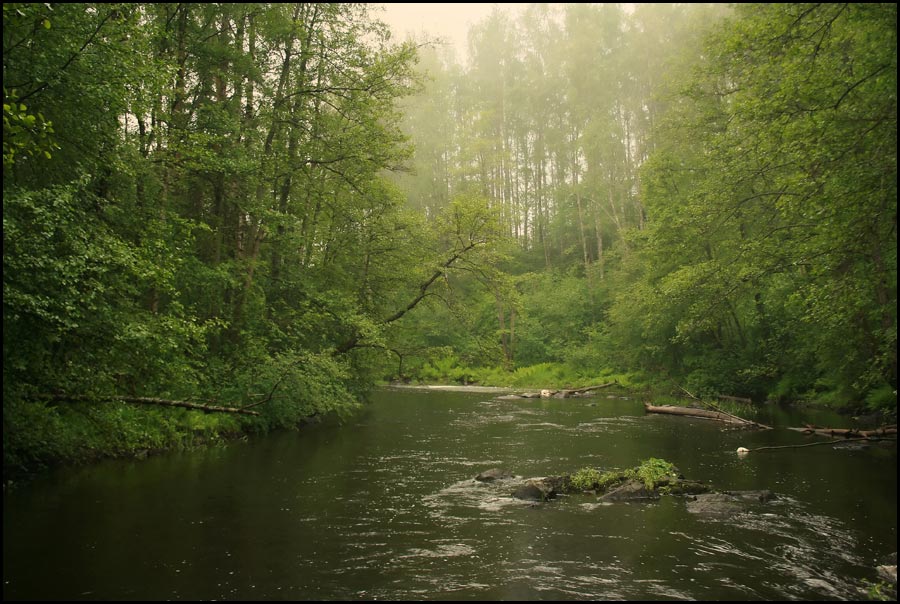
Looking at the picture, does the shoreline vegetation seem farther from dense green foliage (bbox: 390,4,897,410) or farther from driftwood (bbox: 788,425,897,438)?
driftwood (bbox: 788,425,897,438)

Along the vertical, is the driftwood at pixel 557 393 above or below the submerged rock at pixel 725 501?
above

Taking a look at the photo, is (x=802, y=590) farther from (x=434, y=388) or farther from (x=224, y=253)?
(x=434, y=388)

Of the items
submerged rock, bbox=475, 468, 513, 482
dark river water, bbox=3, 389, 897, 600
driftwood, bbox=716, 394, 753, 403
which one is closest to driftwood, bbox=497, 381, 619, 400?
driftwood, bbox=716, 394, 753, 403

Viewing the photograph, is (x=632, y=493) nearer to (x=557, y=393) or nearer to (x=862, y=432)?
(x=862, y=432)

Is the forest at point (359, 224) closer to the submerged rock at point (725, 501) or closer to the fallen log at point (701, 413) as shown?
the fallen log at point (701, 413)

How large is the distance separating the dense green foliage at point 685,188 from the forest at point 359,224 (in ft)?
0.44

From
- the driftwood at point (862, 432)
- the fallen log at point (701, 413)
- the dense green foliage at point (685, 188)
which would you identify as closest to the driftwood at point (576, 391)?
the dense green foliage at point (685, 188)

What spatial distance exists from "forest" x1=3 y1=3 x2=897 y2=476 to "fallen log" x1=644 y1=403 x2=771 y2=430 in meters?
2.74

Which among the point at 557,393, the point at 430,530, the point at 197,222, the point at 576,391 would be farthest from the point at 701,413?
the point at 197,222

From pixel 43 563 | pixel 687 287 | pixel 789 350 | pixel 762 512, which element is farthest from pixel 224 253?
pixel 789 350

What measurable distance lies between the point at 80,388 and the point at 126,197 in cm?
524

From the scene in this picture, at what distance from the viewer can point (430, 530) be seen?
8.92 m

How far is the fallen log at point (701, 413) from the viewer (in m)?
19.2

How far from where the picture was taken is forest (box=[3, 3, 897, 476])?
31.4ft
